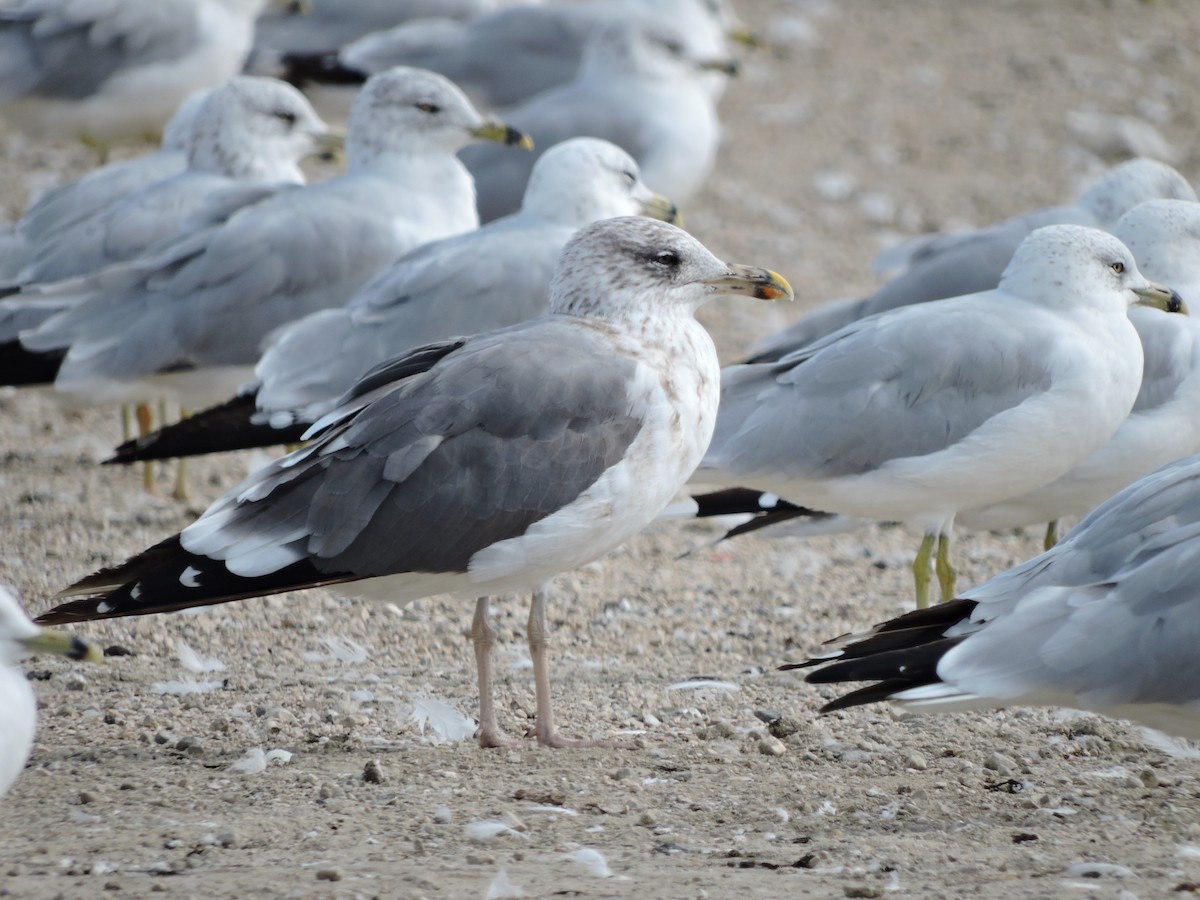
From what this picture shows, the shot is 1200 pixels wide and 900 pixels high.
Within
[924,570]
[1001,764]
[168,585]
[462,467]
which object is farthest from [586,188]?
[1001,764]

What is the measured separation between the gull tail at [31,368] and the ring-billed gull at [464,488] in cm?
286

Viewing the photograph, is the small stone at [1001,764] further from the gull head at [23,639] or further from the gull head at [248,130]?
the gull head at [248,130]

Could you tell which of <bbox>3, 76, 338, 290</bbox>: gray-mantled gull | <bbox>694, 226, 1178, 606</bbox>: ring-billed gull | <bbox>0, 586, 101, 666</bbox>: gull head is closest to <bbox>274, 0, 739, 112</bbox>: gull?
<bbox>3, 76, 338, 290</bbox>: gray-mantled gull

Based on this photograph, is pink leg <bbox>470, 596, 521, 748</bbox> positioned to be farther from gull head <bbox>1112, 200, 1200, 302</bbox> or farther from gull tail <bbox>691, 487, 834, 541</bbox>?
gull head <bbox>1112, 200, 1200, 302</bbox>

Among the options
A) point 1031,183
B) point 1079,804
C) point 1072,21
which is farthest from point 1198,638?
point 1072,21

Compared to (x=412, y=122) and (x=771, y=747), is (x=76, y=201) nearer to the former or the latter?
(x=412, y=122)

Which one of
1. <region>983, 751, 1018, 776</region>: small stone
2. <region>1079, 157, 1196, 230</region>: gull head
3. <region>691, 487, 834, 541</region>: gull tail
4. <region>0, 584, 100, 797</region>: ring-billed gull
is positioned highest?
<region>1079, 157, 1196, 230</region>: gull head

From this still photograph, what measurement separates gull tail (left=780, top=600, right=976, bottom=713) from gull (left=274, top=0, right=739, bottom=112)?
748 centimetres

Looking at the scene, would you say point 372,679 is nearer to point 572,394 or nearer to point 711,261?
point 572,394

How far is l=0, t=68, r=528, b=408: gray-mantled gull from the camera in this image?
702cm

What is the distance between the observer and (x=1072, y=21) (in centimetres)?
1513

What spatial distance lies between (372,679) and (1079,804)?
2.09 metres

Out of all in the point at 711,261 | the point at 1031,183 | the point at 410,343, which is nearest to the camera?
the point at 711,261

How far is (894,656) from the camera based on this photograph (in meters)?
3.92
